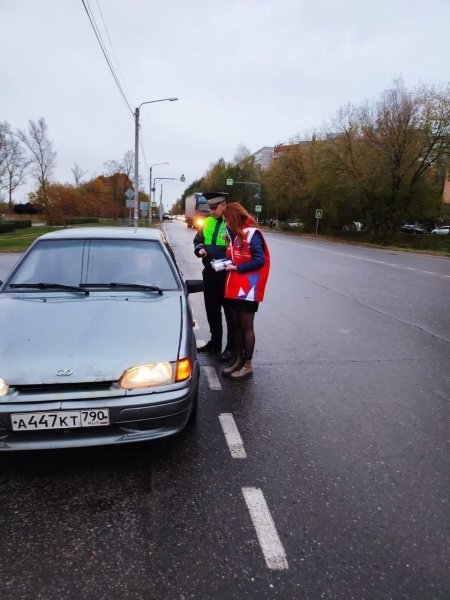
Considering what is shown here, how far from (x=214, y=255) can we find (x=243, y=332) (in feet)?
3.28

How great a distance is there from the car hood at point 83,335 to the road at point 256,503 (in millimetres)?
734

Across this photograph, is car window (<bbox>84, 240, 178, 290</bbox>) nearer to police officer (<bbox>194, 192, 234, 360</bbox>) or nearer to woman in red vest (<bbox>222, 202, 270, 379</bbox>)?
woman in red vest (<bbox>222, 202, 270, 379</bbox>)

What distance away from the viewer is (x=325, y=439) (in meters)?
3.41

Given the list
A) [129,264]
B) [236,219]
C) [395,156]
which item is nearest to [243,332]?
[236,219]

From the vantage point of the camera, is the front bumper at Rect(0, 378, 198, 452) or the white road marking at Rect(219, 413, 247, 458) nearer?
the front bumper at Rect(0, 378, 198, 452)

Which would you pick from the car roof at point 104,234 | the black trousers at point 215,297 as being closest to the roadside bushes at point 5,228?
the car roof at point 104,234

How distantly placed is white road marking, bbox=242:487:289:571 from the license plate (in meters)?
1.02

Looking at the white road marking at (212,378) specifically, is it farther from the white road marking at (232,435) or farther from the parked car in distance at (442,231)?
the parked car in distance at (442,231)

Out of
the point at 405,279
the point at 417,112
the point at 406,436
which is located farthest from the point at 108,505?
the point at 417,112

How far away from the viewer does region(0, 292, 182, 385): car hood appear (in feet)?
8.68

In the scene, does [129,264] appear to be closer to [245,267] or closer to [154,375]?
[245,267]

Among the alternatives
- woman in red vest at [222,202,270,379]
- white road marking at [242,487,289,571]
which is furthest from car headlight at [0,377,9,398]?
woman in red vest at [222,202,270,379]

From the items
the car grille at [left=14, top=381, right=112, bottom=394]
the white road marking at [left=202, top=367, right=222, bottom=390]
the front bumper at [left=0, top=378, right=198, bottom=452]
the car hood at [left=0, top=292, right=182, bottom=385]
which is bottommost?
the white road marking at [left=202, top=367, right=222, bottom=390]

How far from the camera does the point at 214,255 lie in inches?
199
